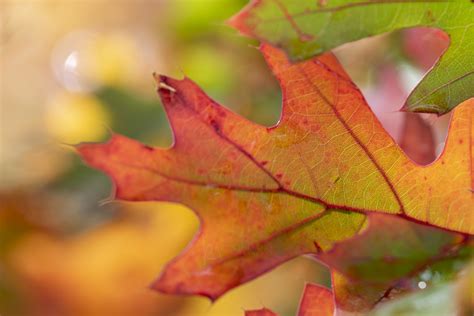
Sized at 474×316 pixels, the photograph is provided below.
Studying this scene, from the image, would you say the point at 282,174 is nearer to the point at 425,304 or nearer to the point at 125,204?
the point at 425,304

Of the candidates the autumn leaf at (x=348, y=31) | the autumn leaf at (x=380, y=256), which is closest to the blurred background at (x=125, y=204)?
the autumn leaf at (x=380, y=256)

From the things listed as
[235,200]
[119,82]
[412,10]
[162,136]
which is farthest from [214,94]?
[412,10]

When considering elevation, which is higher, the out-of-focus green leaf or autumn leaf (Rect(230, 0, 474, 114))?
autumn leaf (Rect(230, 0, 474, 114))

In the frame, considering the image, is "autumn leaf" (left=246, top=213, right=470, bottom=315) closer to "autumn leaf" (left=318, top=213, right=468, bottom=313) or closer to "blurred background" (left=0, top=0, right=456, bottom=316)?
"autumn leaf" (left=318, top=213, right=468, bottom=313)

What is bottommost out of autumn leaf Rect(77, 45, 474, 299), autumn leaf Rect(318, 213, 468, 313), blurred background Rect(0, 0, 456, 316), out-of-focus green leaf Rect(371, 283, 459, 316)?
out-of-focus green leaf Rect(371, 283, 459, 316)

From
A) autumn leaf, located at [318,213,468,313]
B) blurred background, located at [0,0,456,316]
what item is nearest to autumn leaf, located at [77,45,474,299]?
autumn leaf, located at [318,213,468,313]

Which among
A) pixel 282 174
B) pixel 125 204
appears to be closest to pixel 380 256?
pixel 282 174

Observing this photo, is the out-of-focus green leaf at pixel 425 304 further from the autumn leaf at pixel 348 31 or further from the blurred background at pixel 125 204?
the blurred background at pixel 125 204

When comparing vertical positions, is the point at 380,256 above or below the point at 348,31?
→ below
